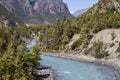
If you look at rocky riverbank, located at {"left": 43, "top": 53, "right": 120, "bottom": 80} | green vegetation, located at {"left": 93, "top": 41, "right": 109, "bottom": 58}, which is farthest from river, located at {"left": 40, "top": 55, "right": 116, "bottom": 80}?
green vegetation, located at {"left": 93, "top": 41, "right": 109, "bottom": 58}

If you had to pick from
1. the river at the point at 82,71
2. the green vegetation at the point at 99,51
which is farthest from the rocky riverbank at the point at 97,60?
the green vegetation at the point at 99,51

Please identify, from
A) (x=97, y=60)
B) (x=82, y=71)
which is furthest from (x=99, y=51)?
(x=82, y=71)

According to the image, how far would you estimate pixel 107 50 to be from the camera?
179 m

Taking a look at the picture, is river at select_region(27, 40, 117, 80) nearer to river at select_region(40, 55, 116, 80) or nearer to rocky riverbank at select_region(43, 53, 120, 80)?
river at select_region(40, 55, 116, 80)

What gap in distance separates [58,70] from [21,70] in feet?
133

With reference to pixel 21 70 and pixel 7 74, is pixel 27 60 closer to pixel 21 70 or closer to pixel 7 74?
pixel 21 70

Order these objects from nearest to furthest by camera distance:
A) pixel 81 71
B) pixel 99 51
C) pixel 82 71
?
pixel 82 71 → pixel 81 71 → pixel 99 51

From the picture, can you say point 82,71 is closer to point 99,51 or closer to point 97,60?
point 97,60

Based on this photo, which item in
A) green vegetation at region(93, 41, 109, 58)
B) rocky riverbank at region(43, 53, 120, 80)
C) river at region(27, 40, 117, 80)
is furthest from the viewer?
green vegetation at region(93, 41, 109, 58)

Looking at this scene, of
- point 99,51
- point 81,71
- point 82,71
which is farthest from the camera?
point 99,51

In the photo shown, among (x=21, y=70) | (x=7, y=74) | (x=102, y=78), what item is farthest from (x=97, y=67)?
(x=7, y=74)

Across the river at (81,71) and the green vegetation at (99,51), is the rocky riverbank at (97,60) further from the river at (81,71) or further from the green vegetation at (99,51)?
the green vegetation at (99,51)

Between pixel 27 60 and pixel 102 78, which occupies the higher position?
pixel 27 60

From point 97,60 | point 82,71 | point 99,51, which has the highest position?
point 99,51
